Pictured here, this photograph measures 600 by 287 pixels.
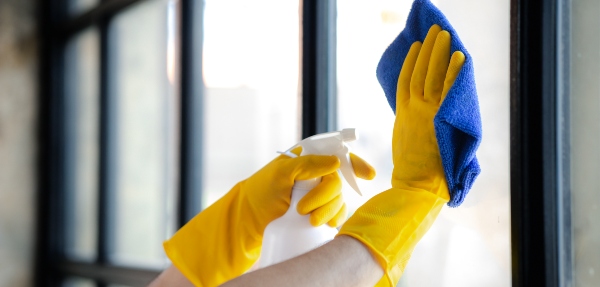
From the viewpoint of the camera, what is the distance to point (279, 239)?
939 mm

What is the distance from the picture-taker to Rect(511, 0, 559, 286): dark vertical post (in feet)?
3.33

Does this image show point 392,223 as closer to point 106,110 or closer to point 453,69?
point 453,69

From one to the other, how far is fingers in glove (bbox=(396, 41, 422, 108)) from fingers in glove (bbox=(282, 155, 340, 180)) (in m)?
0.12

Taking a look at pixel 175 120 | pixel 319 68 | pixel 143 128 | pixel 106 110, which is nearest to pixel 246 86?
pixel 175 120

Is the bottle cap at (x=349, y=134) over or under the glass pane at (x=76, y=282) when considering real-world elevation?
over

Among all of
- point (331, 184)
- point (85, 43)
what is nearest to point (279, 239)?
point (331, 184)

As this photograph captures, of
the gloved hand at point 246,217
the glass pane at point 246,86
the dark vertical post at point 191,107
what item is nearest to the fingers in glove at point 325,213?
the gloved hand at point 246,217

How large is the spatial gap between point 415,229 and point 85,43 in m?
2.61

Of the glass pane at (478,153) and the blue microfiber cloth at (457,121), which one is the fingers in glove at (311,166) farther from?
the glass pane at (478,153)

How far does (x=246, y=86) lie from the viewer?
6.91ft

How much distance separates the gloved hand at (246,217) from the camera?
0.94 m

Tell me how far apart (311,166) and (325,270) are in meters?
0.19

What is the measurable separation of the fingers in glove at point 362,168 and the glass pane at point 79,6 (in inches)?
89.8

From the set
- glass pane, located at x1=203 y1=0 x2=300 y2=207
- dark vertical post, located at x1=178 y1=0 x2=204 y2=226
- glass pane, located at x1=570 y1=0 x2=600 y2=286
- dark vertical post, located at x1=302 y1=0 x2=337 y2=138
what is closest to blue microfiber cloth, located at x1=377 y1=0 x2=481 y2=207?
glass pane, located at x1=570 y1=0 x2=600 y2=286
